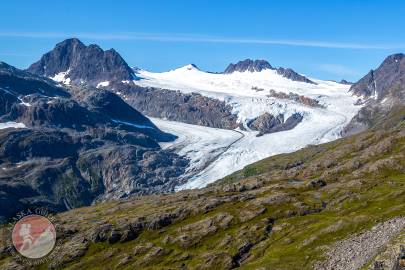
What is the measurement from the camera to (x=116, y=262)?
497 feet

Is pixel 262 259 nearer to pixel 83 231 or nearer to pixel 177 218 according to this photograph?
pixel 177 218

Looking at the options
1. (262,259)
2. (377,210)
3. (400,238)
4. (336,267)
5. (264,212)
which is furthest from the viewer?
(264,212)

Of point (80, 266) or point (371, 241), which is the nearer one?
point (371, 241)

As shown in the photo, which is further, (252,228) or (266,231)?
(252,228)

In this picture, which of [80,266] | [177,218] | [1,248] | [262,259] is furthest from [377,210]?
[1,248]

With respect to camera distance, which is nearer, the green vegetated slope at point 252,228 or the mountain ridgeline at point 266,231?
the mountain ridgeline at point 266,231

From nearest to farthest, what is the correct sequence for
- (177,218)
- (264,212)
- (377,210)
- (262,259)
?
1. (262,259)
2. (377,210)
3. (264,212)
4. (177,218)

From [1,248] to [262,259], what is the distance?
4241 inches

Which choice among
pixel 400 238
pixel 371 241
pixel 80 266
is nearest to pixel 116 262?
pixel 80 266

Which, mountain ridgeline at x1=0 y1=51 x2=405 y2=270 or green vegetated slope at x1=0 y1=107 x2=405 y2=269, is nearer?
mountain ridgeline at x1=0 y1=51 x2=405 y2=270

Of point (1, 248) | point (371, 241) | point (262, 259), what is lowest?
point (1, 248)

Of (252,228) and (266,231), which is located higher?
(252,228)

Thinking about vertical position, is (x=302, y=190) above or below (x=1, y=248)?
above

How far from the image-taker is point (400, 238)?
76.2 metres
